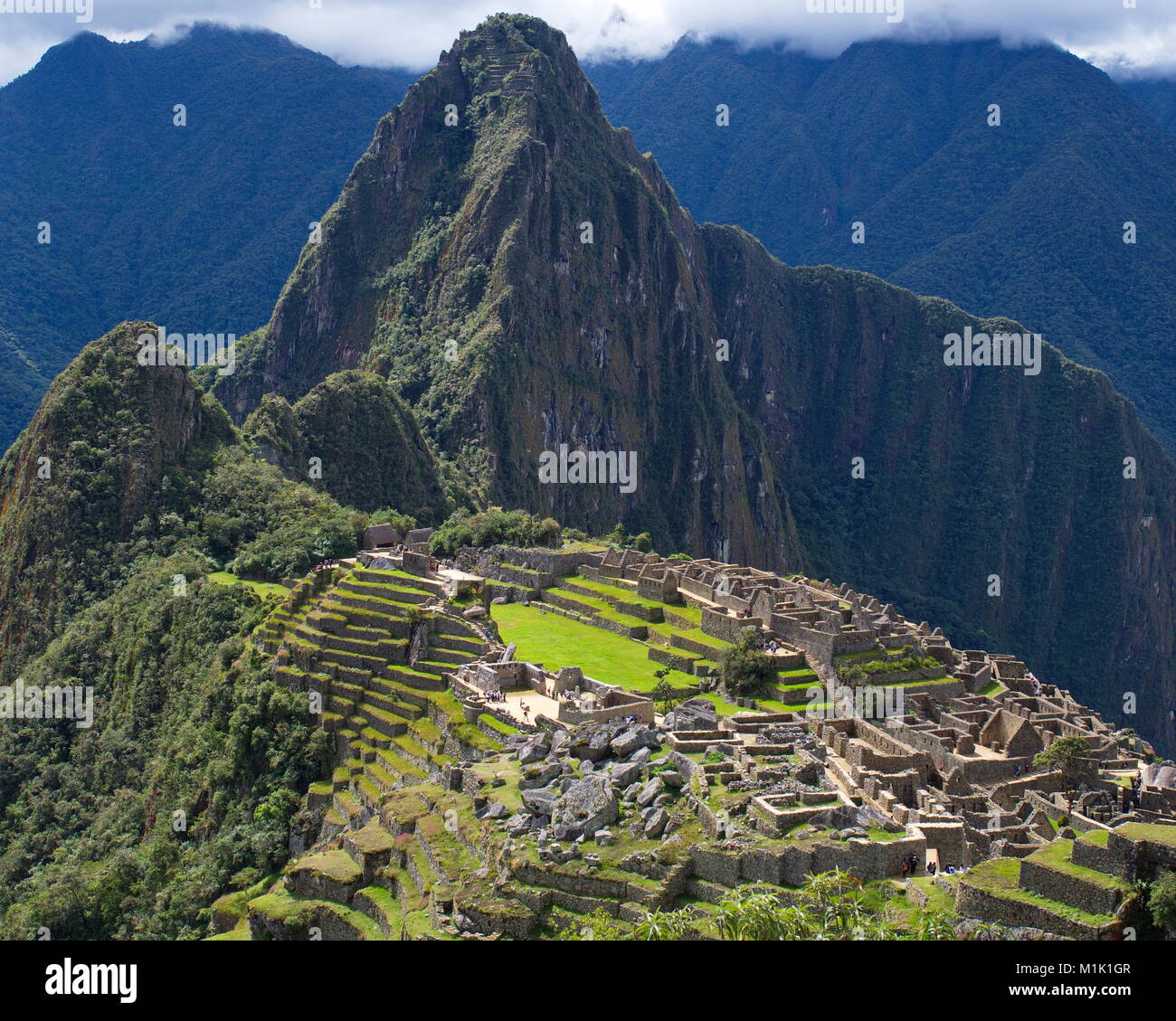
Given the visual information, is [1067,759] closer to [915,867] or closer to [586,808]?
[915,867]

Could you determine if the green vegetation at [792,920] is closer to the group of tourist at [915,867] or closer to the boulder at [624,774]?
the group of tourist at [915,867]

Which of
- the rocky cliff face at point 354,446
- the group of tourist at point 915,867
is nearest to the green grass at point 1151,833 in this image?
the group of tourist at point 915,867

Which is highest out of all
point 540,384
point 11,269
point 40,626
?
point 11,269

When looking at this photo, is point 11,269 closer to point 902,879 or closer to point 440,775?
point 440,775

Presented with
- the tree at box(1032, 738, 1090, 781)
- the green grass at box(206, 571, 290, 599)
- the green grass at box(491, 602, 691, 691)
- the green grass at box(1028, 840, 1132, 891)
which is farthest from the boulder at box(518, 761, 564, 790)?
the green grass at box(206, 571, 290, 599)

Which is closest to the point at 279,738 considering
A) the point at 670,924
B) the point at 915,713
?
the point at 915,713
